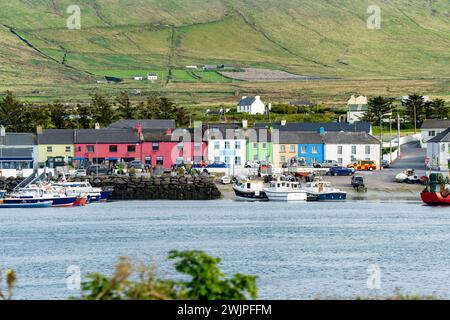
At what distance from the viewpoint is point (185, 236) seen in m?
62.4

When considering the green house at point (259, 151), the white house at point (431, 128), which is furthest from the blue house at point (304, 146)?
the white house at point (431, 128)

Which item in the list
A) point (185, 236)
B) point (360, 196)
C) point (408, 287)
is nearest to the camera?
point (408, 287)

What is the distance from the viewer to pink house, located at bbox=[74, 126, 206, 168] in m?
128

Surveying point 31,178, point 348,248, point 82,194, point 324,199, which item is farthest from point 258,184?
point 348,248

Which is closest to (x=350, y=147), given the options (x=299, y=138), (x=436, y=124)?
(x=299, y=138)

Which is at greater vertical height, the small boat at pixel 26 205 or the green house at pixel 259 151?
the green house at pixel 259 151

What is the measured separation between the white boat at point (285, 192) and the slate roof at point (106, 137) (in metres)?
34.0

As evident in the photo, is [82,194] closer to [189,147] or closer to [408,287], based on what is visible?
[189,147]

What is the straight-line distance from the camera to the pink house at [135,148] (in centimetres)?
12781

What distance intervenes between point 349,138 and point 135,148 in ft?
82.4

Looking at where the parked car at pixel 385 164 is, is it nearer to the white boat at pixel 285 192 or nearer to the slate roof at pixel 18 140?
the white boat at pixel 285 192

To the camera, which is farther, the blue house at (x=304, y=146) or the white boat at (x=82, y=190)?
the blue house at (x=304, y=146)

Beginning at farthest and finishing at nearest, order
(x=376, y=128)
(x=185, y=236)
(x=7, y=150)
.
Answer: (x=376, y=128) < (x=7, y=150) < (x=185, y=236)

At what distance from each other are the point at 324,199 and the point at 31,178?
98.0 feet
